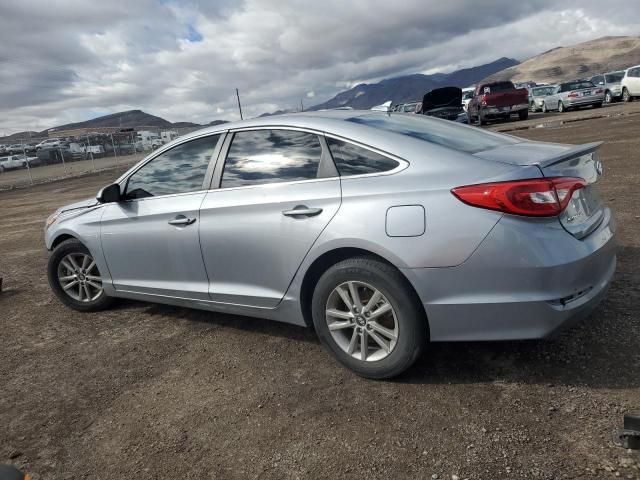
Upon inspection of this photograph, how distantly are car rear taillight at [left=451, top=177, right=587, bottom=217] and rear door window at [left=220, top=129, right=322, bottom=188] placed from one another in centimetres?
103

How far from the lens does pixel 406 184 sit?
284cm

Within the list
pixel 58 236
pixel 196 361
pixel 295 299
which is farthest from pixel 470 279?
pixel 58 236

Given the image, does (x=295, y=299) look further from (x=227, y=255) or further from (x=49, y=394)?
(x=49, y=394)

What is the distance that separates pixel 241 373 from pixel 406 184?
1.66 meters

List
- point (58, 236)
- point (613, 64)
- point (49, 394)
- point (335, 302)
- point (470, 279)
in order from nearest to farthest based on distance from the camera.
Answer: point (470, 279), point (335, 302), point (49, 394), point (58, 236), point (613, 64)

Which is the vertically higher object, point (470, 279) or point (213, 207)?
point (213, 207)

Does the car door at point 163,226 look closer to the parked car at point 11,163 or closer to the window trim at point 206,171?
the window trim at point 206,171

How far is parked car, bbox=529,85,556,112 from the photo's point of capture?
3091 centimetres

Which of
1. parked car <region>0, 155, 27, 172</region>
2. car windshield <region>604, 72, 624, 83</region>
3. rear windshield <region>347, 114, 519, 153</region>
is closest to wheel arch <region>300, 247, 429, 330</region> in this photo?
rear windshield <region>347, 114, 519, 153</region>

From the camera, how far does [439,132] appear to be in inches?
134

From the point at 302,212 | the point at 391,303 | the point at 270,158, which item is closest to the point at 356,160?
the point at 302,212

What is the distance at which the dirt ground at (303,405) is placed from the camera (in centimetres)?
243

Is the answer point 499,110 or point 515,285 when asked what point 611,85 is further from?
point 515,285

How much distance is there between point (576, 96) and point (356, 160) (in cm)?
2939
